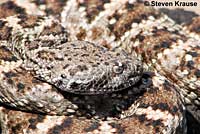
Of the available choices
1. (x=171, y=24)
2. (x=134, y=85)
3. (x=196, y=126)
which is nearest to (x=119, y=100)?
(x=134, y=85)

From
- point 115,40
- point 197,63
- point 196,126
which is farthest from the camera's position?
point 115,40

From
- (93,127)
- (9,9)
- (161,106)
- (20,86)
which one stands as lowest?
(93,127)

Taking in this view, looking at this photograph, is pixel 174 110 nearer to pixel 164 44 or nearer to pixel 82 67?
pixel 82 67

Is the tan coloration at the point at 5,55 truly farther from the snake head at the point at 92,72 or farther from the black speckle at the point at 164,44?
the black speckle at the point at 164,44

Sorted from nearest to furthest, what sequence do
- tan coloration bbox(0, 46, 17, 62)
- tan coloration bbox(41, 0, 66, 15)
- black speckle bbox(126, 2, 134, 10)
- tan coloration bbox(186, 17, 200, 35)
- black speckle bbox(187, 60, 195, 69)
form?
tan coloration bbox(0, 46, 17, 62) → black speckle bbox(187, 60, 195, 69) → black speckle bbox(126, 2, 134, 10) → tan coloration bbox(41, 0, 66, 15) → tan coloration bbox(186, 17, 200, 35)

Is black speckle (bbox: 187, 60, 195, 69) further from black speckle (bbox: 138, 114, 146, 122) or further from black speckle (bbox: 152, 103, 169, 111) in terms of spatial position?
black speckle (bbox: 138, 114, 146, 122)

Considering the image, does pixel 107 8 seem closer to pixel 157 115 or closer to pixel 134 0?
pixel 134 0

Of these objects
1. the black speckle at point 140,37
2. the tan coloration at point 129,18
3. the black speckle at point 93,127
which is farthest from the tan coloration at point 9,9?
the black speckle at point 93,127

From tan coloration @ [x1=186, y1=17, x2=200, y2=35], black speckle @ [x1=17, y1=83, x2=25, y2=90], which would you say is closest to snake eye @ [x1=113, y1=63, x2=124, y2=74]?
black speckle @ [x1=17, y1=83, x2=25, y2=90]

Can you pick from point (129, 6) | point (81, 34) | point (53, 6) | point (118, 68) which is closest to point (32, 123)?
point (118, 68)
